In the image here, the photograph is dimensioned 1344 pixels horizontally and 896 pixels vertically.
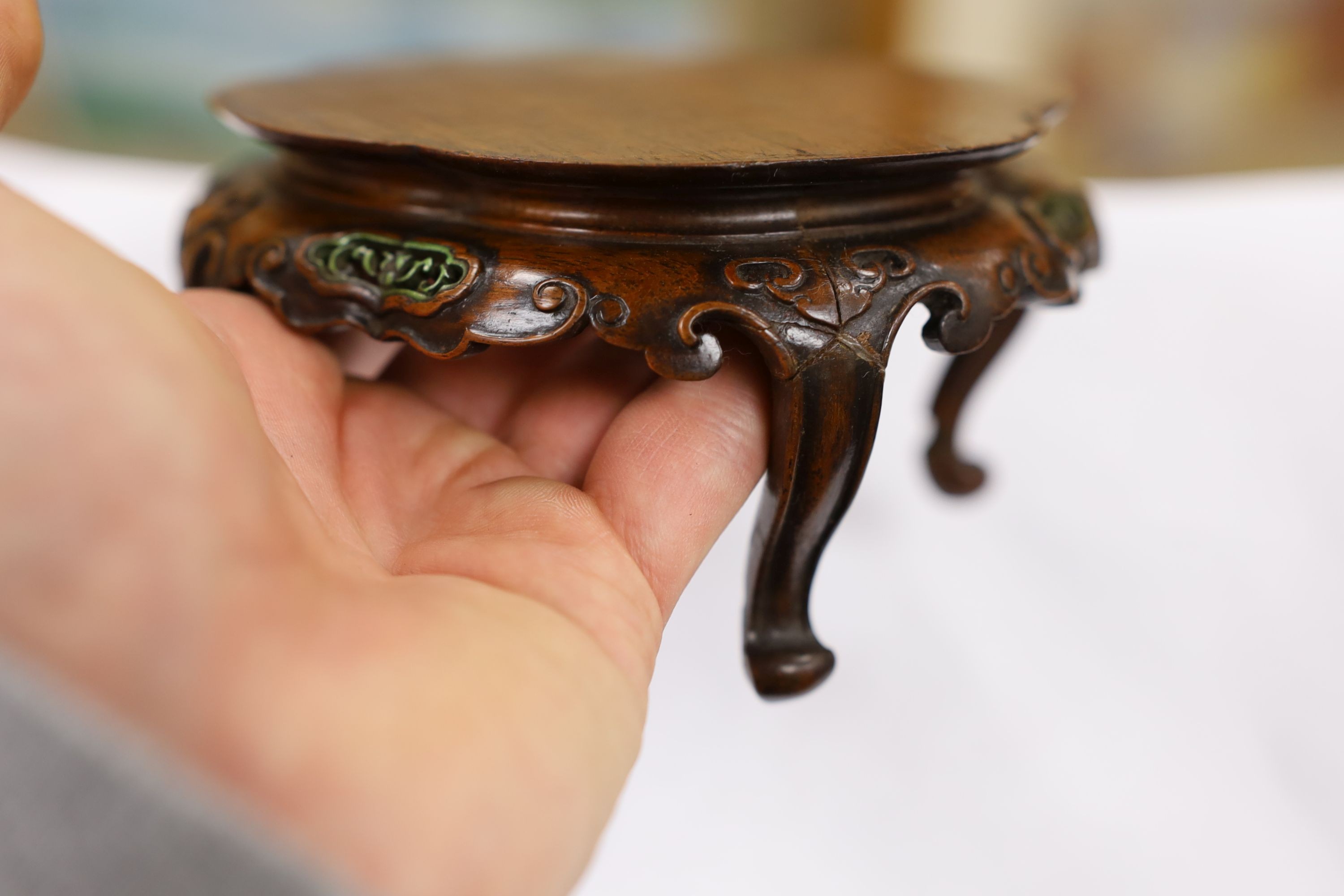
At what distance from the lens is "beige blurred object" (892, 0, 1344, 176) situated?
1.79 meters

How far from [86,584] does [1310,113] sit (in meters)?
2.11

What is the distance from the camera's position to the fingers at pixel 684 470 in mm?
582

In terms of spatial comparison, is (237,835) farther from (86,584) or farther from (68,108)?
(68,108)

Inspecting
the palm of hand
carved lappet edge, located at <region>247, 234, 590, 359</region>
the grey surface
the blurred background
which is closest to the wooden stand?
carved lappet edge, located at <region>247, 234, 590, 359</region>

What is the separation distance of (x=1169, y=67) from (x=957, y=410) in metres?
1.32

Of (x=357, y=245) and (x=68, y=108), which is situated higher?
(x=68, y=108)

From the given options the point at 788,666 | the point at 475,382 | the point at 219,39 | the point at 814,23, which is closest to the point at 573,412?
the point at 475,382

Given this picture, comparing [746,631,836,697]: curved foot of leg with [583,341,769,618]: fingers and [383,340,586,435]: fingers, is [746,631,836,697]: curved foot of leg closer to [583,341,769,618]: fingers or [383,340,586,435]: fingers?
[583,341,769,618]: fingers

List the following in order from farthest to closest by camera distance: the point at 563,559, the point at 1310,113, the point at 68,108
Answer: the point at 68,108 < the point at 1310,113 < the point at 563,559

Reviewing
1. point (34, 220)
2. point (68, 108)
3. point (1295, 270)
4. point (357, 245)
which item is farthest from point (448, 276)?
point (68, 108)

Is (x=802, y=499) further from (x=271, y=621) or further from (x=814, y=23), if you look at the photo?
(x=814, y=23)

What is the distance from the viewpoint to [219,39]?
6.26ft

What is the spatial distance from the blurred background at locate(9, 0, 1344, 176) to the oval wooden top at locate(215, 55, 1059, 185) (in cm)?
96

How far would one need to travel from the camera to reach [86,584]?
0.38m
